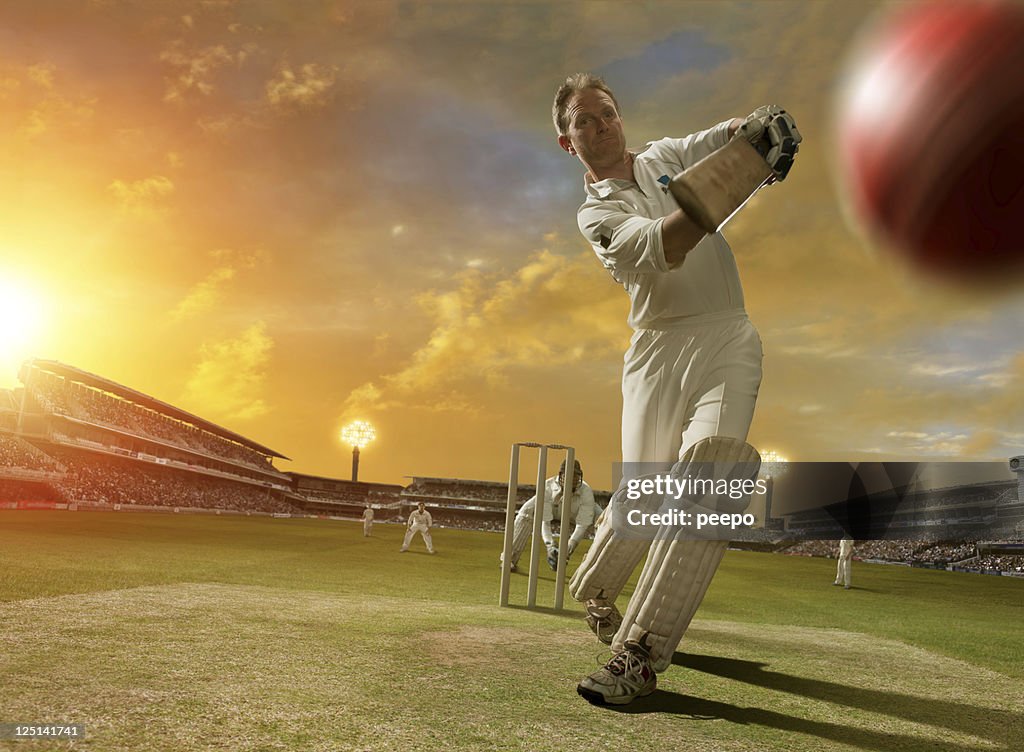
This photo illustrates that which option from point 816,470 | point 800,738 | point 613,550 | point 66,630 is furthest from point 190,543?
point 816,470

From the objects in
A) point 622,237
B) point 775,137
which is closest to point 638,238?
point 622,237

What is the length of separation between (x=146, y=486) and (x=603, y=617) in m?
44.9

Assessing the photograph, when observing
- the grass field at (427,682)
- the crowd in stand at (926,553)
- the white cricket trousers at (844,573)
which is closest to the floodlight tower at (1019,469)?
the crowd in stand at (926,553)

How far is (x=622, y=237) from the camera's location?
270cm

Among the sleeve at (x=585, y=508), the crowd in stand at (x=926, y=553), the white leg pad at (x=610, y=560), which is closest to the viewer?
the white leg pad at (x=610, y=560)

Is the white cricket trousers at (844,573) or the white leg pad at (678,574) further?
the white cricket trousers at (844,573)

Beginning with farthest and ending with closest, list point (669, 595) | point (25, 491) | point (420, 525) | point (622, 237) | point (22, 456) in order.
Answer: point (22, 456) → point (25, 491) → point (420, 525) → point (622, 237) → point (669, 595)

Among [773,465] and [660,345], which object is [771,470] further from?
[660,345]

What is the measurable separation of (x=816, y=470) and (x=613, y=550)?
51.0 m

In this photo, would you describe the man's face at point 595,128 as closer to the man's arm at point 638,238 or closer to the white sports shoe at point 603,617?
the man's arm at point 638,238

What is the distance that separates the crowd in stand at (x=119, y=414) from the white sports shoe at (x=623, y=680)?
39738 millimetres

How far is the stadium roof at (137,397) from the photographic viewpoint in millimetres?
39250

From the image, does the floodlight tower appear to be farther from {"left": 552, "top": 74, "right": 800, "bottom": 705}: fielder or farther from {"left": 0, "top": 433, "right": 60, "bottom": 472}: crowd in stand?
{"left": 0, "top": 433, "right": 60, "bottom": 472}: crowd in stand

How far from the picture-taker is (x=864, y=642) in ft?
16.0
